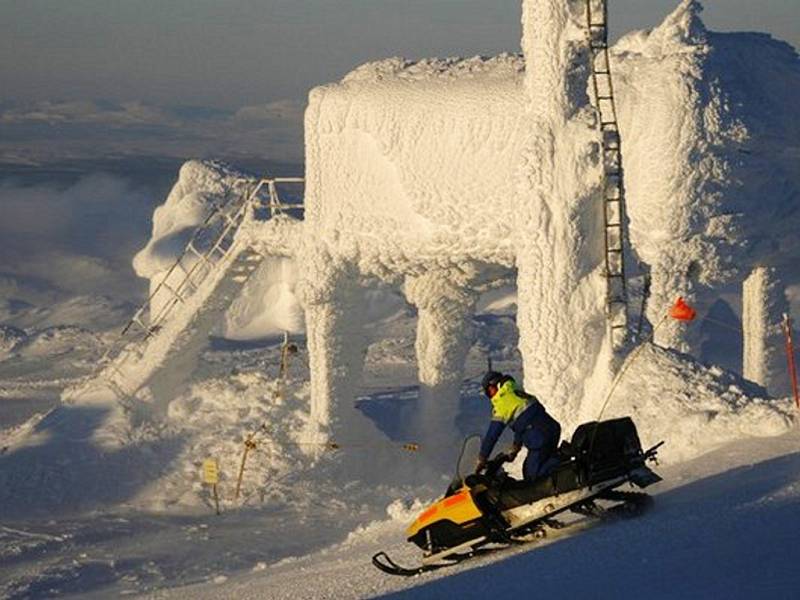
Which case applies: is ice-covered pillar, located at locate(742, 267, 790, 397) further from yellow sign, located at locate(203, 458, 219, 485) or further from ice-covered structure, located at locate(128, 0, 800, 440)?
yellow sign, located at locate(203, 458, 219, 485)

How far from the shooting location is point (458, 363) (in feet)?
85.3

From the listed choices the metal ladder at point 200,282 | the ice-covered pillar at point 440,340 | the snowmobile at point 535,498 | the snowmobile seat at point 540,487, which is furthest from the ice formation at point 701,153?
the snowmobile seat at point 540,487

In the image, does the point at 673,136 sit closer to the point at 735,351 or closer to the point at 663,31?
the point at 663,31

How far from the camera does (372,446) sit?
25.5 m

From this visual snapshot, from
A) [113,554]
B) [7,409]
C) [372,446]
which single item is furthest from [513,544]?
[7,409]

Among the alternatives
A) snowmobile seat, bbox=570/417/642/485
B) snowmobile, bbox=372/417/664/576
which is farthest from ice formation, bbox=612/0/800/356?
snowmobile seat, bbox=570/417/642/485

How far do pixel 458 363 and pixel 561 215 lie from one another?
25.6 ft

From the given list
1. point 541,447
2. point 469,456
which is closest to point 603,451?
point 541,447

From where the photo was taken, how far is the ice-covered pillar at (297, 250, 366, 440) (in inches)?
954

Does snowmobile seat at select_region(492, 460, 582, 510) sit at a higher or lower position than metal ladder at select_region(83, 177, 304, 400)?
higher

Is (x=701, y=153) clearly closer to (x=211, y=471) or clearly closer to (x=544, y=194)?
(x=544, y=194)

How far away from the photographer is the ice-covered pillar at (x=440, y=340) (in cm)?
2530

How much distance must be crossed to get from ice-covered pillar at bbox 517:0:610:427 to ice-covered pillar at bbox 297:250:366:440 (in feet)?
19.0

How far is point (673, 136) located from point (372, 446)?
801 cm
